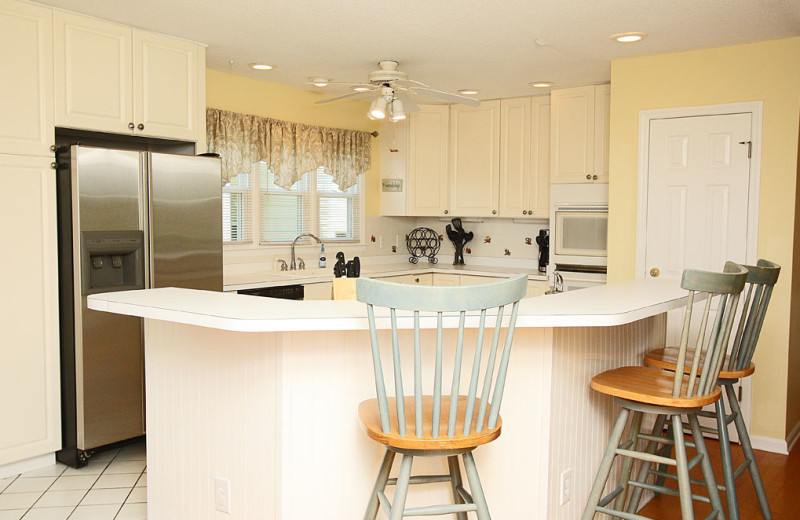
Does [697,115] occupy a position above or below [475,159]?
above

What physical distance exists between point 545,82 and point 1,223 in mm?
3722

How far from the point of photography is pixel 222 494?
233cm

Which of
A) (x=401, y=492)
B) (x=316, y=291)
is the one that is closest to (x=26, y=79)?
(x=316, y=291)

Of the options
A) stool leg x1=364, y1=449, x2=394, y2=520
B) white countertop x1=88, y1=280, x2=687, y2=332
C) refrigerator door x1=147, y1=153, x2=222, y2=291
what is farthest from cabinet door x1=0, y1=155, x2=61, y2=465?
stool leg x1=364, y1=449, x2=394, y2=520

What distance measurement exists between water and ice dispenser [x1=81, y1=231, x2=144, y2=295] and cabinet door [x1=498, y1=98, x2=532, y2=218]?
3.21 meters

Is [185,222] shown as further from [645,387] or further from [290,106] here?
[645,387]

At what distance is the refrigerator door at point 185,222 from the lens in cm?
366

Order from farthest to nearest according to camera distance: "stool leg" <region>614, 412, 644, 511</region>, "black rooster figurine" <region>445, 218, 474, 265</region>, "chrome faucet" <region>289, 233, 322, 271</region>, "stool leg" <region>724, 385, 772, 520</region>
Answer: "black rooster figurine" <region>445, 218, 474, 265</region>, "chrome faucet" <region>289, 233, 322, 271</region>, "stool leg" <region>724, 385, 772, 520</region>, "stool leg" <region>614, 412, 644, 511</region>

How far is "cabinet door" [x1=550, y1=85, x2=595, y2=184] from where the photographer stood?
5.09m

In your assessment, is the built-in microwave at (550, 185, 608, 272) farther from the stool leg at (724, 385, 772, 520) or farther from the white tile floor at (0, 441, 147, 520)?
the white tile floor at (0, 441, 147, 520)

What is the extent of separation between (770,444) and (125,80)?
4.29m

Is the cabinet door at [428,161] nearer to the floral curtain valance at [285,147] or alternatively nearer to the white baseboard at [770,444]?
the floral curtain valance at [285,147]

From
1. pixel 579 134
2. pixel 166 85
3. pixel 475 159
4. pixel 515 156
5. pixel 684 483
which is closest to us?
pixel 684 483

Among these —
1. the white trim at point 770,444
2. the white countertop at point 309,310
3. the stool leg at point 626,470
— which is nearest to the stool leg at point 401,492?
the white countertop at point 309,310
